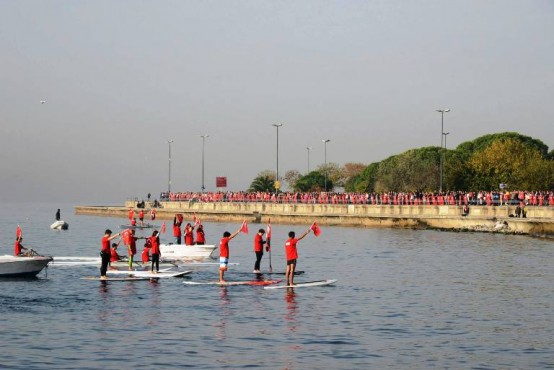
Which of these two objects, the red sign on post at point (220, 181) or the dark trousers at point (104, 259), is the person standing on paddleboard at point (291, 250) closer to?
the dark trousers at point (104, 259)

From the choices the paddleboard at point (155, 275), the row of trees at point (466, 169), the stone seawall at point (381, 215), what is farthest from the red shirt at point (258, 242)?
the row of trees at point (466, 169)

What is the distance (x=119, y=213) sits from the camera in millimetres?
159000

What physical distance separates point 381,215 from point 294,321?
2789 inches

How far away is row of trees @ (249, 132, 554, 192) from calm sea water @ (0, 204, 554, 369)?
6644cm

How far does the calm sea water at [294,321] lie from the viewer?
77.1 ft

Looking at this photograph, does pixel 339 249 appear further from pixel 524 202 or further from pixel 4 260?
pixel 4 260

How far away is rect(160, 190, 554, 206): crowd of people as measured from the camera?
85.7 m

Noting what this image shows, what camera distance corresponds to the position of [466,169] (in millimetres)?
130750

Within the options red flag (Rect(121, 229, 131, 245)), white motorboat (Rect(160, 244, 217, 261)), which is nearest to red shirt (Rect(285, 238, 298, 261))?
red flag (Rect(121, 229, 131, 245))

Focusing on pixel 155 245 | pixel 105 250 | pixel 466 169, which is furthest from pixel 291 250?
pixel 466 169

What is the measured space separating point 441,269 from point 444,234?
117 feet

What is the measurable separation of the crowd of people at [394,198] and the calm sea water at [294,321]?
35.7m

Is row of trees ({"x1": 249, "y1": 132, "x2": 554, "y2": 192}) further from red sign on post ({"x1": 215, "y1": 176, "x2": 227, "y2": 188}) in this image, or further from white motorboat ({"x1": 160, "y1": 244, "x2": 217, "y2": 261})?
white motorboat ({"x1": 160, "y1": 244, "x2": 217, "y2": 261})

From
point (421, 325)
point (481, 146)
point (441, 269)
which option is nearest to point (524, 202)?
point (441, 269)
